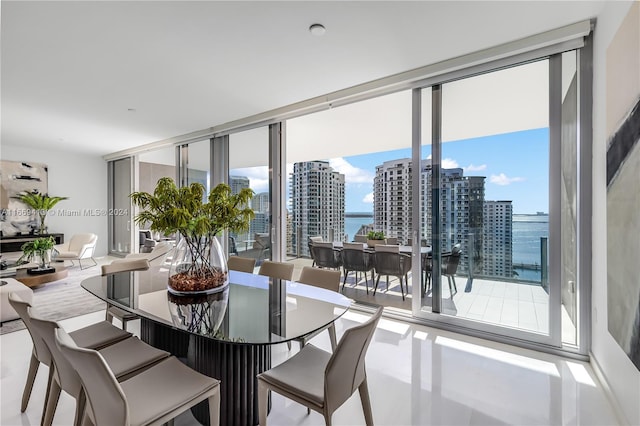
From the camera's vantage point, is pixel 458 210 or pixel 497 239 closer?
pixel 497 239

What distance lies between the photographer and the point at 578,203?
2469mm

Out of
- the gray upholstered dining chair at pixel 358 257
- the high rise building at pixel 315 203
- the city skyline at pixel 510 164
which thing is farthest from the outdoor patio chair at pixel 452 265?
the high rise building at pixel 315 203

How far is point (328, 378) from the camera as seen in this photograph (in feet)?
4.15

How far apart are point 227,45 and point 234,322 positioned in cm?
241

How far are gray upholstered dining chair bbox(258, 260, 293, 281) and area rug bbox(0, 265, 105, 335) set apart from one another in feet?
7.40

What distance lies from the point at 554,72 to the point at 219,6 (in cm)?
293

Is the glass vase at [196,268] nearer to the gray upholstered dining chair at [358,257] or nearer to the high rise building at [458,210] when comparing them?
the high rise building at [458,210]

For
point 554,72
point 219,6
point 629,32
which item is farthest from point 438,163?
point 219,6

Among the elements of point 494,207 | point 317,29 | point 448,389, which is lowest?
point 448,389

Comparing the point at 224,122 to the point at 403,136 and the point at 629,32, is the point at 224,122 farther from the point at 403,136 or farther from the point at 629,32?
the point at 629,32

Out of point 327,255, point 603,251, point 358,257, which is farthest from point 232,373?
point 327,255

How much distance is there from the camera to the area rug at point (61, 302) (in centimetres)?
332

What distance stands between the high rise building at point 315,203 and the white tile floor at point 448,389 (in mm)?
4067

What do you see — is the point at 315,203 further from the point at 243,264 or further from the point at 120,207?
the point at 120,207
